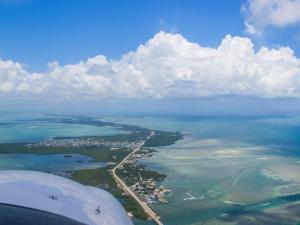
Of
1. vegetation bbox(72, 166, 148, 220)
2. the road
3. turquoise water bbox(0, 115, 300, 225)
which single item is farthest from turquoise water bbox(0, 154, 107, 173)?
the road

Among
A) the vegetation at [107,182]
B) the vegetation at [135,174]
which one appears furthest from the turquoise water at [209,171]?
the vegetation at [107,182]

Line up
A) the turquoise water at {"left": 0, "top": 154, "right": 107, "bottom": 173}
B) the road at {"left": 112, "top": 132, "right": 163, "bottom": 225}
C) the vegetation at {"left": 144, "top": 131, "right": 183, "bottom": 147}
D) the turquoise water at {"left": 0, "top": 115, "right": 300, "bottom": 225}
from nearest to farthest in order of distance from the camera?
1. the road at {"left": 112, "top": 132, "right": 163, "bottom": 225}
2. the turquoise water at {"left": 0, "top": 115, "right": 300, "bottom": 225}
3. the turquoise water at {"left": 0, "top": 154, "right": 107, "bottom": 173}
4. the vegetation at {"left": 144, "top": 131, "right": 183, "bottom": 147}

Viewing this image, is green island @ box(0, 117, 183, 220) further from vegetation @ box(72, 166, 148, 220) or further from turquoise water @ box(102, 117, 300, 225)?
turquoise water @ box(102, 117, 300, 225)

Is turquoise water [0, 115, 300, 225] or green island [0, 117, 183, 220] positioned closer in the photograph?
turquoise water [0, 115, 300, 225]

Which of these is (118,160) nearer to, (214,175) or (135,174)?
(135,174)

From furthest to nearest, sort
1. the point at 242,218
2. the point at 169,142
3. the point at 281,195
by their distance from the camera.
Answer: the point at 169,142, the point at 281,195, the point at 242,218

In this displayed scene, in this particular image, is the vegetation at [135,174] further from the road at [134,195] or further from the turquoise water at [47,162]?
the turquoise water at [47,162]

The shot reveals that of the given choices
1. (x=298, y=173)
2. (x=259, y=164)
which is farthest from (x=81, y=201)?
(x=259, y=164)

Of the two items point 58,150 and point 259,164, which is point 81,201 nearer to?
point 259,164
